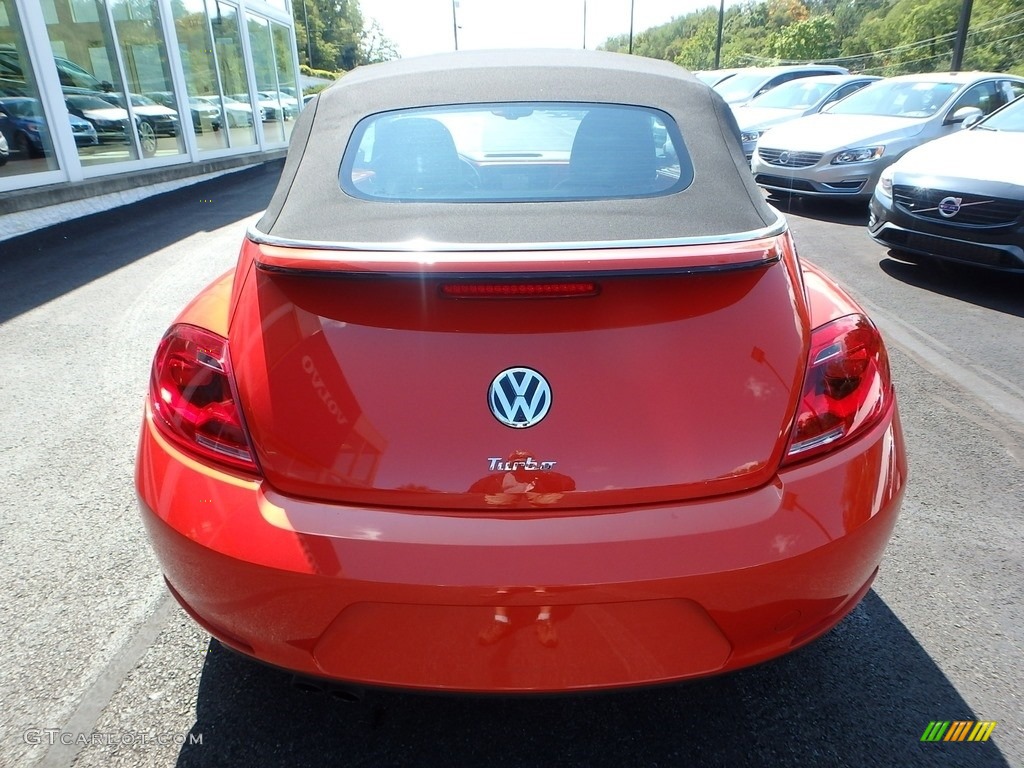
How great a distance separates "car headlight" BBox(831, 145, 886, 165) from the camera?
8.97 metres

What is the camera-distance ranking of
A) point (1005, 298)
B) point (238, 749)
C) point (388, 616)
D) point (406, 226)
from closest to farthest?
point (388, 616)
point (406, 226)
point (238, 749)
point (1005, 298)

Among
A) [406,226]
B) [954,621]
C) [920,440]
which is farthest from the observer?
[920,440]

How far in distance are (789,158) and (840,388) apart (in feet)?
29.7

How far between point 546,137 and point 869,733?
217 centimetres

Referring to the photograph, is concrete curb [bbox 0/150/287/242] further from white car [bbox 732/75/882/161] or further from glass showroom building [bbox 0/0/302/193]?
white car [bbox 732/75/882/161]

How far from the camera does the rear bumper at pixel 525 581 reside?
142 centimetres

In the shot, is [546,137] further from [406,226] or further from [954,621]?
[954,621]

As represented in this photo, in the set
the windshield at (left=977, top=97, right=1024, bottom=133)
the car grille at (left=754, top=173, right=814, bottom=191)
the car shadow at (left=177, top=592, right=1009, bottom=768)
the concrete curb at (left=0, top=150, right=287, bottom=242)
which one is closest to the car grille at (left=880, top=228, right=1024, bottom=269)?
the windshield at (left=977, top=97, right=1024, bottom=133)

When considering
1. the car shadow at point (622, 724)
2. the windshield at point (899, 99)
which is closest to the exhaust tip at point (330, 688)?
the car shadow at point (622, 724)

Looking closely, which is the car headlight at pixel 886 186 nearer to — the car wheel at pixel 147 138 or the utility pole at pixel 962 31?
the car wheel at pixel 147 138

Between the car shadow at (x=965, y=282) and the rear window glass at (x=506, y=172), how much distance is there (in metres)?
4.70

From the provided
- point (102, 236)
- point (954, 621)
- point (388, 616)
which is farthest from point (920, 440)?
point (102, 236)

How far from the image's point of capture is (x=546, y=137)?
2.75 metres

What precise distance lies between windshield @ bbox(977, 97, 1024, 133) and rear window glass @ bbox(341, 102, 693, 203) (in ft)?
20.8
